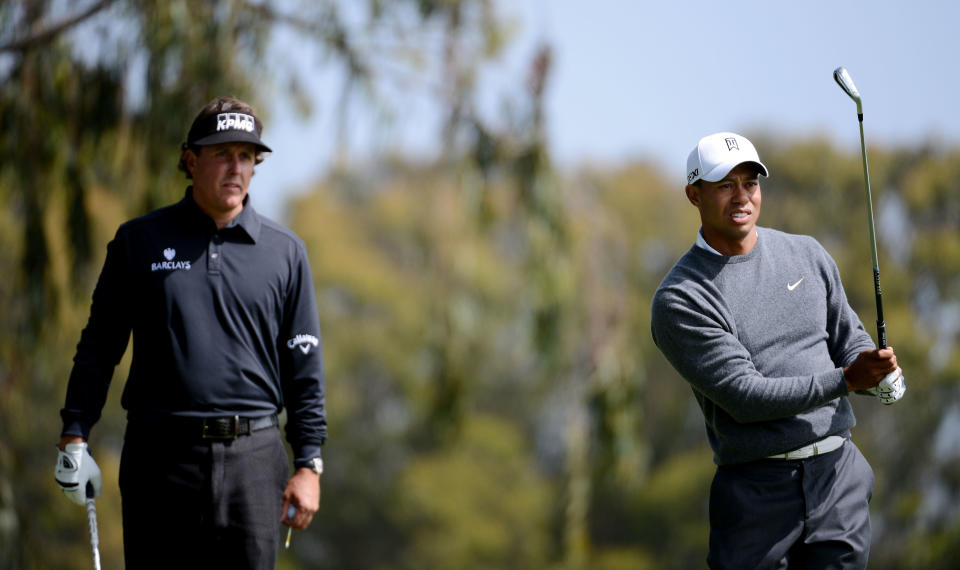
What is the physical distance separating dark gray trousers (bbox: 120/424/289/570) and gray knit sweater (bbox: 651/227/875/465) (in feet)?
3.91

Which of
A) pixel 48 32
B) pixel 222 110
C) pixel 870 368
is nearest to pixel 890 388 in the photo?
Answer: pixel 870 368

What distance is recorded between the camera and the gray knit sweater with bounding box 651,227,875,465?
3150 millimetres

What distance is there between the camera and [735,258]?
3326mm

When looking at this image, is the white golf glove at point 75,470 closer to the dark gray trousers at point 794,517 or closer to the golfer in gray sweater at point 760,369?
the golfer in gray sweater at point 760,369

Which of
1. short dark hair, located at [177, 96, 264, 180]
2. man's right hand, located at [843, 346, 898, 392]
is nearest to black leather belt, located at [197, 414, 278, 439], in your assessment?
short dark hair, located at [177, 96, 264, 180]

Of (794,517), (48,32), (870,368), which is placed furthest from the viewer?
(48,32)

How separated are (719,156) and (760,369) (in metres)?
0.54

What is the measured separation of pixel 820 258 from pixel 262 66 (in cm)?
549

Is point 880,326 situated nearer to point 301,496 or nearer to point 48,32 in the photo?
point 301,496

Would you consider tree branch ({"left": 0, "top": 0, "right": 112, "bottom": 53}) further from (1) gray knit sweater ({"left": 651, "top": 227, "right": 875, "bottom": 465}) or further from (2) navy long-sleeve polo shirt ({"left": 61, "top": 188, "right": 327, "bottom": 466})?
(1) gray knit sweater ({"left": 651, "top": 227, "right": 875, "bottom": 465})

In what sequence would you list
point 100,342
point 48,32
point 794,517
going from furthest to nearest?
point 48,32 < point 100,342 < point 794,517

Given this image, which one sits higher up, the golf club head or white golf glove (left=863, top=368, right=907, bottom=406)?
the golf club head

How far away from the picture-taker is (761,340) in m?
3.26

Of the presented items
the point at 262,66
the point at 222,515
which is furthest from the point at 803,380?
the point at 262,66
